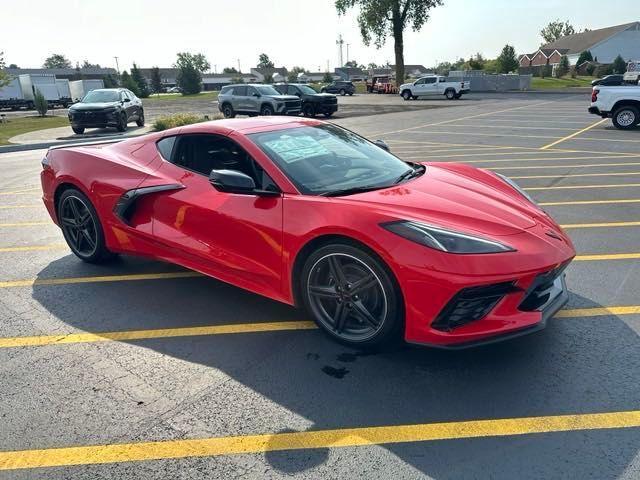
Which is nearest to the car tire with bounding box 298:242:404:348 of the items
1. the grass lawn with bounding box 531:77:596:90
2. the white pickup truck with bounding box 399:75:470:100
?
the white pickup truck with bounding box 399:75:470:100

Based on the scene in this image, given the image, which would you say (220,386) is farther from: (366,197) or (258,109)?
(258,109)

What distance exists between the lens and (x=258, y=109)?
24.0 metres

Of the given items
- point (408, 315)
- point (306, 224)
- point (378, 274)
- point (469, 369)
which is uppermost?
point (306, 224)

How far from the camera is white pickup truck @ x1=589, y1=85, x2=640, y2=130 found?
14555 millimetres

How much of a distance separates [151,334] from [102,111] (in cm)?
1654

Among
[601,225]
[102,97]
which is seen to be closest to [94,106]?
[102,97]

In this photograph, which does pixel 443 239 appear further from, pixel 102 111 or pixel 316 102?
pixel 316 102

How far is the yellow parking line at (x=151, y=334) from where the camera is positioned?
3555 millimetres

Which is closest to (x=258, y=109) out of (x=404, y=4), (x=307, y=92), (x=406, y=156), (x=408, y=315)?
(x=307, y=92)

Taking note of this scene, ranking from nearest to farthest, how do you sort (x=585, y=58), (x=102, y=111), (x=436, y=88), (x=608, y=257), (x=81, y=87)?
(x=608, y=257)
(x=102, y=111)
(x=436, y=88)
(x=81, y=87)
(x=585, y=58)

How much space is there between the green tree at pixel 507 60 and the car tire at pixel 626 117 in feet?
206

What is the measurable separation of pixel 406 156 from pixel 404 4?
44.6 meters

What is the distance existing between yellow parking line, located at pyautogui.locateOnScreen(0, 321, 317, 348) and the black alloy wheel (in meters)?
0.35

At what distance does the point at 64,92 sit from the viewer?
44.6 m
